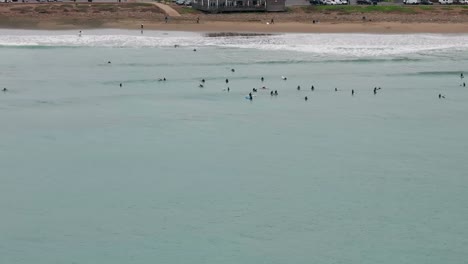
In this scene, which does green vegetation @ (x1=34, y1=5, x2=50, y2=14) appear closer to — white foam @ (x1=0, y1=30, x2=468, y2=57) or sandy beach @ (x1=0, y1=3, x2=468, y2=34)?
sandy beach @ (x1=0, y1=3, x2=468, y2=34)

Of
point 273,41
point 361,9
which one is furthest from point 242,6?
point 273,41

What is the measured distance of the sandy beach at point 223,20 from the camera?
80.6 metres

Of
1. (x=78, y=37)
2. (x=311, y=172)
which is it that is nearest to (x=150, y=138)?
(x=311, y=172)

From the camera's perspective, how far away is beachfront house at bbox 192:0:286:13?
8975 cm

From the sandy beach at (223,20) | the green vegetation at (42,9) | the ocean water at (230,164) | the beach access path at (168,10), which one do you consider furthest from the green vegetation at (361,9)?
the ocean water at (230,164)

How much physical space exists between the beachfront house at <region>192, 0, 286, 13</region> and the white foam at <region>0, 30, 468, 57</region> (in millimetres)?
13337

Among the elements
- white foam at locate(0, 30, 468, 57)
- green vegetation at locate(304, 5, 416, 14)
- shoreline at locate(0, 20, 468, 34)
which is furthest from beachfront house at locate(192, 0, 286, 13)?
white foam at locate(0, 30, 468, 57)

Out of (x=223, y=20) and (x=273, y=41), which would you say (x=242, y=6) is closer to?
(x=223, y=20)

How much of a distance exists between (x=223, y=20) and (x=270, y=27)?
517 centimetres

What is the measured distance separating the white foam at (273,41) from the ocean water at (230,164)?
953 centimetres

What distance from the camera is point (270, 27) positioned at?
266 ft

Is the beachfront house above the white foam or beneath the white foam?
above

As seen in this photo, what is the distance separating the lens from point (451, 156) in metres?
31.4

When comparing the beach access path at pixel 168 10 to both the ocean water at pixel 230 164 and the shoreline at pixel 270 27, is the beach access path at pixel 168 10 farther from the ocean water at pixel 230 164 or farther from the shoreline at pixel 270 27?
the ocean water at pixel 230 164
